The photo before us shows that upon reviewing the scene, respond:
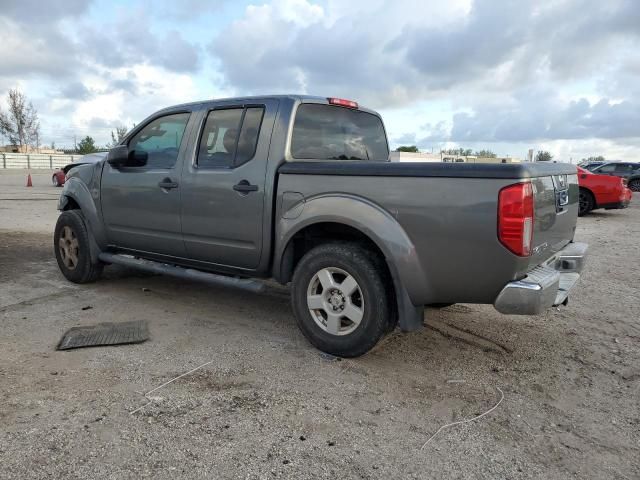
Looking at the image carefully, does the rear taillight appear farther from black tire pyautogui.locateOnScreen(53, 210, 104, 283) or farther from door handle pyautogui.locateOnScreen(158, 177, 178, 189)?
black tire pyautogui.locateOnScreen(53, 210, 104, 283)

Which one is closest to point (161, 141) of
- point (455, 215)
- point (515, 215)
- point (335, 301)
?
point (335, 301)

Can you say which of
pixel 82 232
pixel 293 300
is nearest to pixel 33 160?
pixel 82 232

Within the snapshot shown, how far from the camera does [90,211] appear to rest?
18.1 feet

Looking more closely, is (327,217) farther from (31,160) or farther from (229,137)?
(31,160)

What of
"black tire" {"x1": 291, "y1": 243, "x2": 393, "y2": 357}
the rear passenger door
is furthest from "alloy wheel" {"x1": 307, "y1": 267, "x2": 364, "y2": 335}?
the rear passenger door

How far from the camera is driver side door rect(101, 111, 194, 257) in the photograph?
186 inches

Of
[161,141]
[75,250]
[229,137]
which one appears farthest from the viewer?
[75,250]

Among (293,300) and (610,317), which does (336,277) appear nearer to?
(293,300)

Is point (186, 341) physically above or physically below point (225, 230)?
below

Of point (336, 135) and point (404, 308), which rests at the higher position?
point (336, 135)

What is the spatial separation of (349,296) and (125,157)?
278 centimetres

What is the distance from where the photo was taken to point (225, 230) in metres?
4.32

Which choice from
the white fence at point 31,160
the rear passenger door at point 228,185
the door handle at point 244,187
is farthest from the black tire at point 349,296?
the white fence at point 31,160

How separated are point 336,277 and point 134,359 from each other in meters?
1.56
